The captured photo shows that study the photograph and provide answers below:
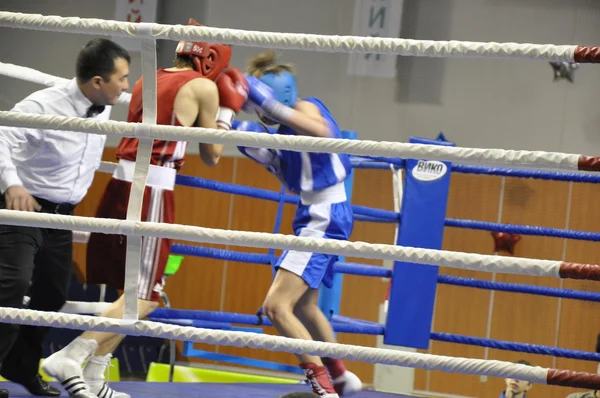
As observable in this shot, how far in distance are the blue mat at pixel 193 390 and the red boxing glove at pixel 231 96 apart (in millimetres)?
930

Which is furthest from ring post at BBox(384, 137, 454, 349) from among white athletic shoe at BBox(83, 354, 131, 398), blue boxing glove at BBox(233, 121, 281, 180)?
white athletic shoe at BBox(83, 354, 131, 398)

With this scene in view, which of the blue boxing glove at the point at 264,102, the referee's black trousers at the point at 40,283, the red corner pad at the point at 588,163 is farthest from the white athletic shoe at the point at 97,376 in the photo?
the red corner pad at the point at 588,163

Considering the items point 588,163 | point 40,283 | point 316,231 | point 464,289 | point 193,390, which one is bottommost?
point 193,390

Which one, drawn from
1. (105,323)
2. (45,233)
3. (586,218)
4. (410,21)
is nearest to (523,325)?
(586,218)

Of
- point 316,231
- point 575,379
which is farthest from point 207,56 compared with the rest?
point 575,379

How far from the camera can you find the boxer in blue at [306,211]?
2668 mm

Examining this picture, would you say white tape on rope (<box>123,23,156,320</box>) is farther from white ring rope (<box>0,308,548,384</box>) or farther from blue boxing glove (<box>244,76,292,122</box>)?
blue boxing glove (<box>244,76,292,122</box>)

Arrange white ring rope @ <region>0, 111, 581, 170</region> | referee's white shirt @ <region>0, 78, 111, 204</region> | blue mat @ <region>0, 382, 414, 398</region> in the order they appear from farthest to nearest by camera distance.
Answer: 1. blue mat @ <region>0, 382, 414, 398</region>
2. referee's white shirt @ <region>0, 78, 111, 204</region>
3. white ring rope @ <region>0, 111, 581, 170</region>

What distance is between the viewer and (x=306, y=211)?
2.84 metres

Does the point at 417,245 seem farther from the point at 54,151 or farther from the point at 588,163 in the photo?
the point at 588,163

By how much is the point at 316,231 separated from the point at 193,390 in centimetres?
75

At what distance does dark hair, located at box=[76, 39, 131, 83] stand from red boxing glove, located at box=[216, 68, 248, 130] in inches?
12.1

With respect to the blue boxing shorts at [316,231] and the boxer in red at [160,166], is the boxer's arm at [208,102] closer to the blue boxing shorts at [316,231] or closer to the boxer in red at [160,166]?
the boxer in red at [160,166]

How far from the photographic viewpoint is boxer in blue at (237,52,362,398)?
2.67m
